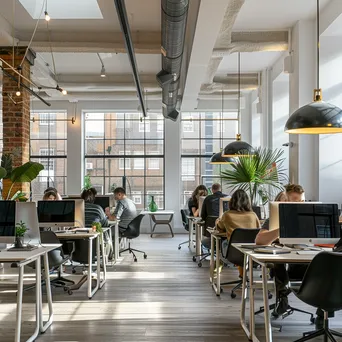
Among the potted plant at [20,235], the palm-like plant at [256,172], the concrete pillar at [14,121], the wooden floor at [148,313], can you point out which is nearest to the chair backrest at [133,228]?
the wooden floor at [148,313]

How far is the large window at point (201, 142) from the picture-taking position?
582 inches

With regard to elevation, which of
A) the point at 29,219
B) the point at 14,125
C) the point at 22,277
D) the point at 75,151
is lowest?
the point at 22,277

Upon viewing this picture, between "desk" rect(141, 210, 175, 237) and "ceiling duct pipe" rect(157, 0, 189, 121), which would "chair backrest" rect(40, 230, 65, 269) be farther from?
"desk" rect(141, 210, 175, 237)

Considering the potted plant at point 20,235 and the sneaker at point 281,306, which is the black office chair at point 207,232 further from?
the potted plant at point 20,235

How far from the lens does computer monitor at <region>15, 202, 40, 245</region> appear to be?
Result: 5.01m

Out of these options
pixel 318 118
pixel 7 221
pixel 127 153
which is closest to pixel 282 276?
pixel 318 118

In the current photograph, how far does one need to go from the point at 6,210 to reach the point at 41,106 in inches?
406

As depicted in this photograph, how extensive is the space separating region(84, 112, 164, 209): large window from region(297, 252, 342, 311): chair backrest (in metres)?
11.2

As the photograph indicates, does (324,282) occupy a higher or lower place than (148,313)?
higher

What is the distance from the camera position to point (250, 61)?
1066 cm

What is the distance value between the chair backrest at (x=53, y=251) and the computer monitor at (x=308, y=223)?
273cm

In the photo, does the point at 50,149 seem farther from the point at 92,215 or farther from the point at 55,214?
the point at 55,214

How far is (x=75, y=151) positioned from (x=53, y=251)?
8.81 m

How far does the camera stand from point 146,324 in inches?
191
